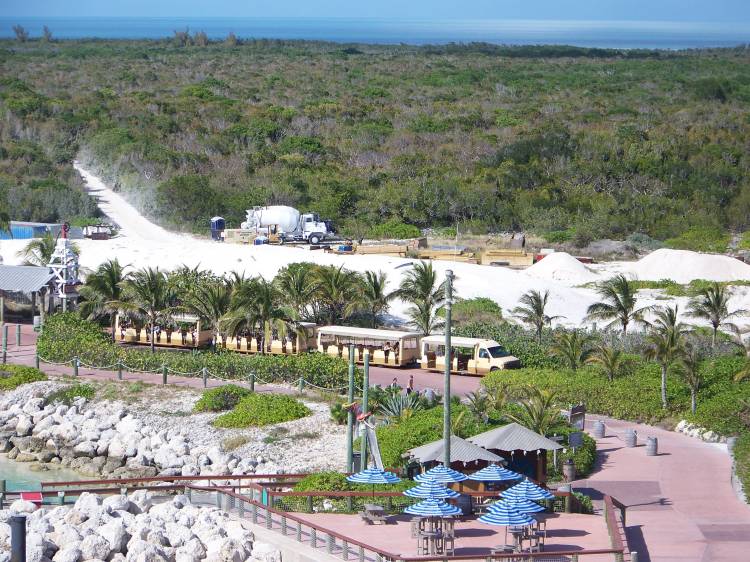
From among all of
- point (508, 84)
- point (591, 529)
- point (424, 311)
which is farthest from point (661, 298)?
point (508, 84)

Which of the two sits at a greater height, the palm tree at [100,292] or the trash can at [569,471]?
the palm tree at [100,292]

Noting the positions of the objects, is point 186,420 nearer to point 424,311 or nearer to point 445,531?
point 424,311

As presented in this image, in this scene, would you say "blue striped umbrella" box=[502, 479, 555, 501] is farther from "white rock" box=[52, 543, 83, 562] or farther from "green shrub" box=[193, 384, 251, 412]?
"green shrub" box=[193, 384, 251, 412]

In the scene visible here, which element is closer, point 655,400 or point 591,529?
point 591,529

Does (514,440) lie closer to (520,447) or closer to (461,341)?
(520,447)

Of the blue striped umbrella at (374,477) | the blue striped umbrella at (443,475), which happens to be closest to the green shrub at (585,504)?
the blue striped umbrella at (443,475)

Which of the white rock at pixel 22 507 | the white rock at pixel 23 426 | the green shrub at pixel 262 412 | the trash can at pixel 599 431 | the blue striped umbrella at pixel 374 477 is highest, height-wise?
the blue striped umbrella at pixel 374 477

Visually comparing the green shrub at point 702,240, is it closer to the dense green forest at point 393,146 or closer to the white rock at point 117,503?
the dense green forest at point 393,146
